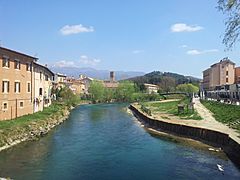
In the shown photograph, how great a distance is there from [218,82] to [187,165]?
8686 centimetres

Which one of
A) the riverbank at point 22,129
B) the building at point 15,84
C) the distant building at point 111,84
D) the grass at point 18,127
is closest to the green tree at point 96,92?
the distant building at point 111,84

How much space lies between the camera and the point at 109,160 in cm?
2227

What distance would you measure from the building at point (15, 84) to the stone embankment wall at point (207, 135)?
15270 mm

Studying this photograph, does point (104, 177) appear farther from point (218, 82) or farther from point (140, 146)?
point (218, 82)

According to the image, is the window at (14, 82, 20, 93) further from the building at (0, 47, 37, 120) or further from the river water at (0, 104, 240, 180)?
the river water at (0, 104, 240, 180)

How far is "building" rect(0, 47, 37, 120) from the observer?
31898 mm

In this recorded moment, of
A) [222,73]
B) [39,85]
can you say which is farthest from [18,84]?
[222,73]

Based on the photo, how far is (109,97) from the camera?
11925 centimetres

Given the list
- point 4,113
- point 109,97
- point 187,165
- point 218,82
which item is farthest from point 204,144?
point 109,97

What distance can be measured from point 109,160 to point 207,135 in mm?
10689

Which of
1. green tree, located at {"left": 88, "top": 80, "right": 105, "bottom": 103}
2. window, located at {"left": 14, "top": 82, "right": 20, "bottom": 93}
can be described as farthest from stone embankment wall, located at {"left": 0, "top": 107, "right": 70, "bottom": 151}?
green tree, located at {"left": 88, "top": 80, "right": 105, "bottom": 103}

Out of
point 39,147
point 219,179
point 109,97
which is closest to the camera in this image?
point 219,179

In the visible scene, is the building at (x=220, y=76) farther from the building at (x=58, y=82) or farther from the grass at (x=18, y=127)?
the grass at (x=18, y=127)

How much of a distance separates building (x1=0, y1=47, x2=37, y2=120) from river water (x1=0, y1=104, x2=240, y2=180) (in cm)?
539
